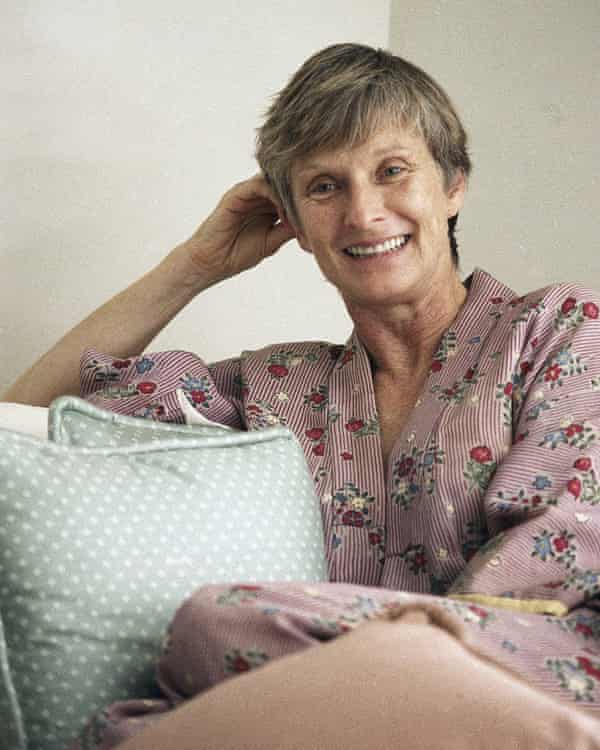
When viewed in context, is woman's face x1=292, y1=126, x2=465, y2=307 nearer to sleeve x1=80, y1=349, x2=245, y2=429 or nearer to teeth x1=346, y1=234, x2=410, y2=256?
teeth x1=346, y1=234, x2=410, y2=256

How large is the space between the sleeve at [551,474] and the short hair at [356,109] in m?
0.34

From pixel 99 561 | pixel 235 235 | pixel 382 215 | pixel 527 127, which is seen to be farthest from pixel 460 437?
pixel 527 127

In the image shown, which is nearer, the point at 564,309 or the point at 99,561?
the point at 99,561

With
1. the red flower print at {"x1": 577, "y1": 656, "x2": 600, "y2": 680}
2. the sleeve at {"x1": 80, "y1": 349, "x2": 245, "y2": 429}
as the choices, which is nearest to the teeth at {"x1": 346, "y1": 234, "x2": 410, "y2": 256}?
the sleeve at {"x1": 80, "y1": 349, "x2": 245, "y2": 429}

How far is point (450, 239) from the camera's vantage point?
6.46ft

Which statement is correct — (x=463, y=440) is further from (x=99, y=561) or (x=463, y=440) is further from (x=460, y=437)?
(x=99, y=561)

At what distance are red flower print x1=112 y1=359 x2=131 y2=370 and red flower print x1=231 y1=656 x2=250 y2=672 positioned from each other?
3.10 ft

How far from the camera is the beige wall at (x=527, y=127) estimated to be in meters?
2.33

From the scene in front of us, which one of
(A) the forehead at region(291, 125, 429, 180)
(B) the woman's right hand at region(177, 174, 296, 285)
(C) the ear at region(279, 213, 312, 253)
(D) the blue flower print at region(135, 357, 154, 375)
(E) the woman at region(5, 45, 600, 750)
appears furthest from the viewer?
(B) the woman's right hand at region(177, 174, 296, 285)

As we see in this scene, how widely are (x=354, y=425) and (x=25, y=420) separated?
52cm

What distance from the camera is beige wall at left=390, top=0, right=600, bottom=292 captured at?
2.33 metres

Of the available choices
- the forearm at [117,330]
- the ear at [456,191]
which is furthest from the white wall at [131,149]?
the ear at [456,191]

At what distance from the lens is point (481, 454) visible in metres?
1.58

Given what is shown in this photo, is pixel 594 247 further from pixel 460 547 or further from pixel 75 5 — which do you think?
pixel 75 5
